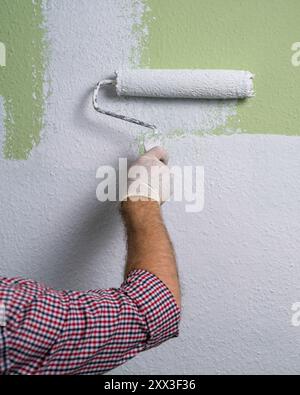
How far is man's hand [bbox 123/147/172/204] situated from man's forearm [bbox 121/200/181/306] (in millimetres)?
19

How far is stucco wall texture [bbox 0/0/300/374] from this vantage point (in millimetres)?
946

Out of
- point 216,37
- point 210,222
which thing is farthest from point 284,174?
point 216,37

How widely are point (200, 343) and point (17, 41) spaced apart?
2.53 ft

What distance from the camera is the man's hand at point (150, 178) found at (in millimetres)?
893

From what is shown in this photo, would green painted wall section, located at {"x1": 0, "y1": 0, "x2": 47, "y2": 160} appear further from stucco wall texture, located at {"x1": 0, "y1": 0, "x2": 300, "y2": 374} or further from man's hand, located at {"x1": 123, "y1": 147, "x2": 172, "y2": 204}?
man's hand, located at {"x1": 123, "y1": 147, "x2": 172, "y2": 204}

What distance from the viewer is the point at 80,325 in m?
0.69

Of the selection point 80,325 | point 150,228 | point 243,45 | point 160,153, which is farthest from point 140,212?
point 243,45

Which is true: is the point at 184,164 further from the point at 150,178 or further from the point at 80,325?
the point at 80,325

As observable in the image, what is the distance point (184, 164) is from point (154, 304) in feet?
1.18

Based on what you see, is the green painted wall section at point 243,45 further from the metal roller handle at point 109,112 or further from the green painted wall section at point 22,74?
the green painted wall section at point 22,74

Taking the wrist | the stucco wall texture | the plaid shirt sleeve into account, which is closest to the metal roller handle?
the stucco wall texture

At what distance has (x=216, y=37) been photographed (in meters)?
0.94

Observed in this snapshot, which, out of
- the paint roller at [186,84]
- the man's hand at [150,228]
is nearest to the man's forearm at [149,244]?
the man's hand at [150,228]

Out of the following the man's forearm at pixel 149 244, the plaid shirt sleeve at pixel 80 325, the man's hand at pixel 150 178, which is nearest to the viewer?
the plaid shirt sleeve at pixel 80 325
